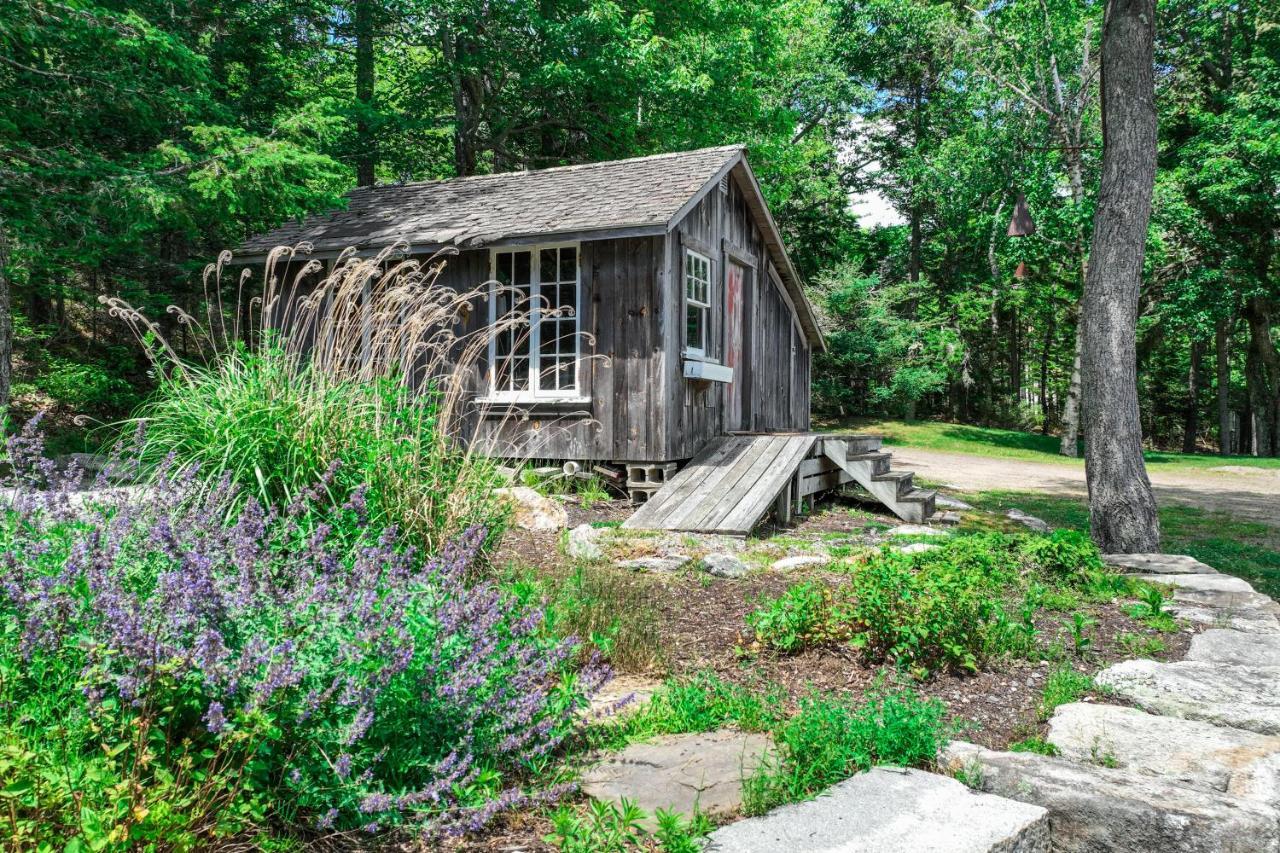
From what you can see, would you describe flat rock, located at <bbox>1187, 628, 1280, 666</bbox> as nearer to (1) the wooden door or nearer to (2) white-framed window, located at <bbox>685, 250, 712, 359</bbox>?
(2) white-framed window, located at <bbox>685, 250, 712, 359</bbox>

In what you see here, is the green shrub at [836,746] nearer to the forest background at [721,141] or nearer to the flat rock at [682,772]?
the flat rock at [682,772]

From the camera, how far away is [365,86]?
1700cm

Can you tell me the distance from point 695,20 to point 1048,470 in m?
11.5

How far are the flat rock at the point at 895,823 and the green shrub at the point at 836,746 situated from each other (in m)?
0.06

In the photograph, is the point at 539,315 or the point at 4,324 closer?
the point at 4,324

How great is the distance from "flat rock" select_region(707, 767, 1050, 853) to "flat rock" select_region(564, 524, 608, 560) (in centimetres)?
289

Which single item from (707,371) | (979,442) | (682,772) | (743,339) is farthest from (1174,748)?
(979,442)

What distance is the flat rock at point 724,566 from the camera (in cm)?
520

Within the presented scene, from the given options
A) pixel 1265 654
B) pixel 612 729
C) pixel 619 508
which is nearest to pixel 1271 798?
pixel 1265 654

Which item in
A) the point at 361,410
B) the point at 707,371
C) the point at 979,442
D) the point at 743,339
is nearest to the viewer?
the point at 361,410

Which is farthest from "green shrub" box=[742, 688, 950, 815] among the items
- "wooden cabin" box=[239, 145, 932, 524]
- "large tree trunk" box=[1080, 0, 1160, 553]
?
"wooden cabin" box=[239, 145, 932, 524]

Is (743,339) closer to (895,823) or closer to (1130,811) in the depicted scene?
(1130,811)

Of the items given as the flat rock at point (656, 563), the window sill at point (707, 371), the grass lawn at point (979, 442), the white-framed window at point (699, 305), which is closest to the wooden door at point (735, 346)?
the window sill at point (707, 371)

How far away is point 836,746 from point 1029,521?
7.02 meters
